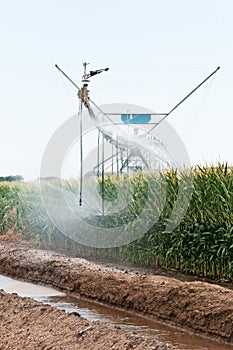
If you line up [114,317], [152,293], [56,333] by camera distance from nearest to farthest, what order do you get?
[56,333] < [114,317] < [152,293]

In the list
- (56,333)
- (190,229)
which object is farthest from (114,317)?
(190,229)

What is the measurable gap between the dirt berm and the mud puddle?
168 mm

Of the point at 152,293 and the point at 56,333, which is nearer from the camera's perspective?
the point at 56,333

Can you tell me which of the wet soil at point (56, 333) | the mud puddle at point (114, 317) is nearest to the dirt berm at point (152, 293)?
the mud puddle at point (114, 317)

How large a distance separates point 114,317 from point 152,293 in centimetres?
73

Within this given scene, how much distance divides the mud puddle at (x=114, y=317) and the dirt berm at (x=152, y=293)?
17 centimetres

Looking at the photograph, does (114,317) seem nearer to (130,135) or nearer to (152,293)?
(152,293)

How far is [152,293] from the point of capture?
399 inches

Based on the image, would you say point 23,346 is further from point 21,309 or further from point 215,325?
point 215,325

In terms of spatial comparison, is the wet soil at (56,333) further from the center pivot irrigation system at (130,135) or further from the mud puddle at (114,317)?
the center pivot irrigation system at (130,135)

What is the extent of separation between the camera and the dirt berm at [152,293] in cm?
870

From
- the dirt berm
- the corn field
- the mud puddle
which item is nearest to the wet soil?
the mud puddle

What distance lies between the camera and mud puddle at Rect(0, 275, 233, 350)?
26.9 ft

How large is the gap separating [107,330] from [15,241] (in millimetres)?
14924
